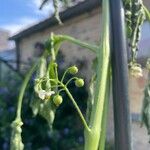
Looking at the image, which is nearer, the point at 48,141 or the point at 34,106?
the point at 34,106

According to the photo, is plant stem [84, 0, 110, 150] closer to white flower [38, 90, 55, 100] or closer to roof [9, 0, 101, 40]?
white flower [38, 90, 55, 100]

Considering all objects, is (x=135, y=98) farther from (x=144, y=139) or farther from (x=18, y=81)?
(x=18, y=81)

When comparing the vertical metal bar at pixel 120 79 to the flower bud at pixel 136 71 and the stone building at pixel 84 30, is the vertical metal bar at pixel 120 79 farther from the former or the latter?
the stone building at pixel 84 30

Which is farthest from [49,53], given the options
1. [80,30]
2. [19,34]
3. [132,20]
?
[19,34]

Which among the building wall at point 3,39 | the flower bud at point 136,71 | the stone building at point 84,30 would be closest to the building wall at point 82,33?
the stone building at point 84,30

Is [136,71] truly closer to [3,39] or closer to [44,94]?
[44,94]

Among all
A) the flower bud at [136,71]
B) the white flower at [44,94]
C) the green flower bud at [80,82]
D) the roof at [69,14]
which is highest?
the roof at [69,14]
